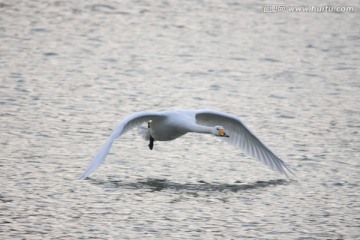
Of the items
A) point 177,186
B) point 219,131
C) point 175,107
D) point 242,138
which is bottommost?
point 177,186

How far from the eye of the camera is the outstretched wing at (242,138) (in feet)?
48.5

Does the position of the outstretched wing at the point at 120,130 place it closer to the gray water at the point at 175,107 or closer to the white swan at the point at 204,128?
the white swan at the point at 204,128

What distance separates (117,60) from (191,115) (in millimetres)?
8575

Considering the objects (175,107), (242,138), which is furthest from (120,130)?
(175,107)

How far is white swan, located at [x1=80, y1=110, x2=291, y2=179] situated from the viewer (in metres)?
14.2

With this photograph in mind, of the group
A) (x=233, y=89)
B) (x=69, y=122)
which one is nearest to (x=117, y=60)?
(x=233, y=89)

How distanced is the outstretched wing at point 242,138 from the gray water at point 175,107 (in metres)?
0.30

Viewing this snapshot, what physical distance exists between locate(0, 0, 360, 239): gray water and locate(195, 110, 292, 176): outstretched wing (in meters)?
0.30

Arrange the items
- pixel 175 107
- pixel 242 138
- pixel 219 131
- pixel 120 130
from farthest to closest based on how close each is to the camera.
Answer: pixel 175 107, pixel 242 138, pixel 219 131, pixel 120 130

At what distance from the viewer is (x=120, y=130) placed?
13.5 metres

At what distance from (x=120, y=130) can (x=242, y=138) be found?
8.09ft

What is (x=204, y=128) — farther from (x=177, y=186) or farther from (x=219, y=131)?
(x=177, y=186)

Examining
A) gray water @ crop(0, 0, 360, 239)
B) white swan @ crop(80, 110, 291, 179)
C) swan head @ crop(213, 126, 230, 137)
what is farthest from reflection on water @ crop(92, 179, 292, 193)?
swan head @ crop(213, 126, 230, 137)

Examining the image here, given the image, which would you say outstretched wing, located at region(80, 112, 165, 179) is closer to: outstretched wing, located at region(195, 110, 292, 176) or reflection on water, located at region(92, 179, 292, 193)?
reflection on water, located at region(92, 179, 292, 193)
